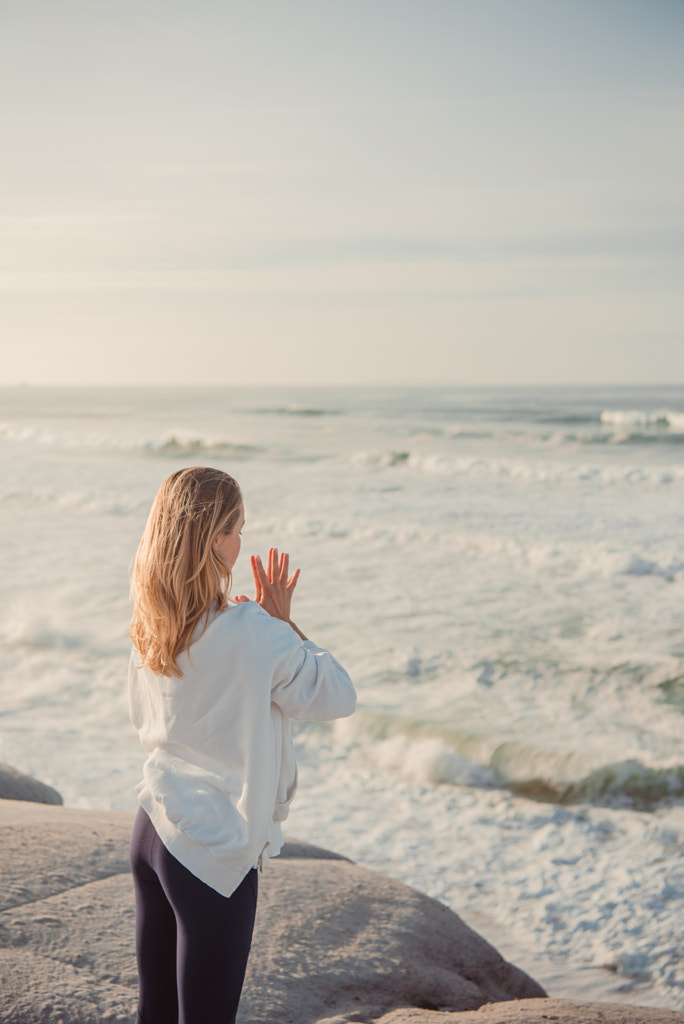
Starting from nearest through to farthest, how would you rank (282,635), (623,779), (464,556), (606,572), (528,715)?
(282,635)
(623,779)
(528,715)
(606,572)
(464,556)

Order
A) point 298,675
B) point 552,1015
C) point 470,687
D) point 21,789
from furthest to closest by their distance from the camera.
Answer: point 470,687
point 21,789
point 552,1015
point 298,675

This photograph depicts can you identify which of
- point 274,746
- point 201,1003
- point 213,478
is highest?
point 213,478

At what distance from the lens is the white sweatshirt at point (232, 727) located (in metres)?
1.81

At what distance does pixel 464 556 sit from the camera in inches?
538

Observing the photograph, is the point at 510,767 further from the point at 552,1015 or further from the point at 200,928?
the point at 200,928

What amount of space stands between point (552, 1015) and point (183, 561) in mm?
1733

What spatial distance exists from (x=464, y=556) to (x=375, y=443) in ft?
62.2

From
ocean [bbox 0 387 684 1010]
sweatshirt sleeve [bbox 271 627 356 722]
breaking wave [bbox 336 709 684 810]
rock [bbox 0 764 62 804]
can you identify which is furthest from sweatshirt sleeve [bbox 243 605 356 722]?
breaking wave [bbox 336 709 684 810]

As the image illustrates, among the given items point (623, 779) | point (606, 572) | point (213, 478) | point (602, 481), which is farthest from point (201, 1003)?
point (602, 481)

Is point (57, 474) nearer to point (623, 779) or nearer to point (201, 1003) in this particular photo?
point (623, 779)

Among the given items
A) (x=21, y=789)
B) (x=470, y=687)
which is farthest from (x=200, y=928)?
(x=470, y=687)

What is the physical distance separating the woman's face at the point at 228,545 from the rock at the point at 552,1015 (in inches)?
61.9

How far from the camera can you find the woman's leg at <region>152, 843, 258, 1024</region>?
6.04ft

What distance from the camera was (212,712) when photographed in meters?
1.84
